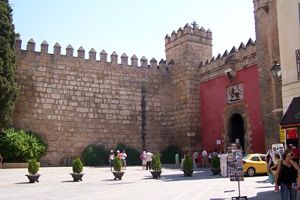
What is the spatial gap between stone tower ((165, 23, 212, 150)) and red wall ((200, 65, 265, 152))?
523 mm

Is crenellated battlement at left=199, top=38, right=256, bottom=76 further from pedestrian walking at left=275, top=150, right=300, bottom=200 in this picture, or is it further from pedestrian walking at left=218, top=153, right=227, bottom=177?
A: pedestrian walking at left=275, top=150, right=300, bottom=200

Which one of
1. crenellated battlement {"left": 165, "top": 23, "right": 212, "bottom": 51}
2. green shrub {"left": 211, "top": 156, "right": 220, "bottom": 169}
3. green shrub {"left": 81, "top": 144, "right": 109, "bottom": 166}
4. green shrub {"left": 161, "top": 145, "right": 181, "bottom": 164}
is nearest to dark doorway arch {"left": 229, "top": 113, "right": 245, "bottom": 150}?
green shrub {"left": 161, "top": 145, "right": 181, "bottom": 164}

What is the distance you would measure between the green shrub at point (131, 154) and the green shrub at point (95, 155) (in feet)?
3.23

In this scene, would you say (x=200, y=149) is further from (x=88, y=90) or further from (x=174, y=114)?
(x=88, y=90)

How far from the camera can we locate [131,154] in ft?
77.5

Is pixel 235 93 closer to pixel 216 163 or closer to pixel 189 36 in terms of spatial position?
pixel 189 36

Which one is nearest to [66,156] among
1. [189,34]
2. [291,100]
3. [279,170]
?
[189,34]

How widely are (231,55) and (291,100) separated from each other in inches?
439

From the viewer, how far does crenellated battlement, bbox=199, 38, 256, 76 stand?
2072cm

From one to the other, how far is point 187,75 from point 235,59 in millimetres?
3916

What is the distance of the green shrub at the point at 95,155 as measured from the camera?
22.4 metres

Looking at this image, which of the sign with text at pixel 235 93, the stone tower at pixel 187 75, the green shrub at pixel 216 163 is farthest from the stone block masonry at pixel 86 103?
the green shrub at pixel 216 163

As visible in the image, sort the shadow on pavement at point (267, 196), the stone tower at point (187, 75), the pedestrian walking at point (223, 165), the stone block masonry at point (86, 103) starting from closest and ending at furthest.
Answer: the shadow on pavement at point (267, 196) < the pedestrian walking at point (223, 165) < the stone block masonry at point (86, 103) < the stone tower at point (187, 75)

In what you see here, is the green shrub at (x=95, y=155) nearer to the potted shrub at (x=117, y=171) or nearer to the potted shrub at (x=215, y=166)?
the potted shrub at (x=117, y=171)
